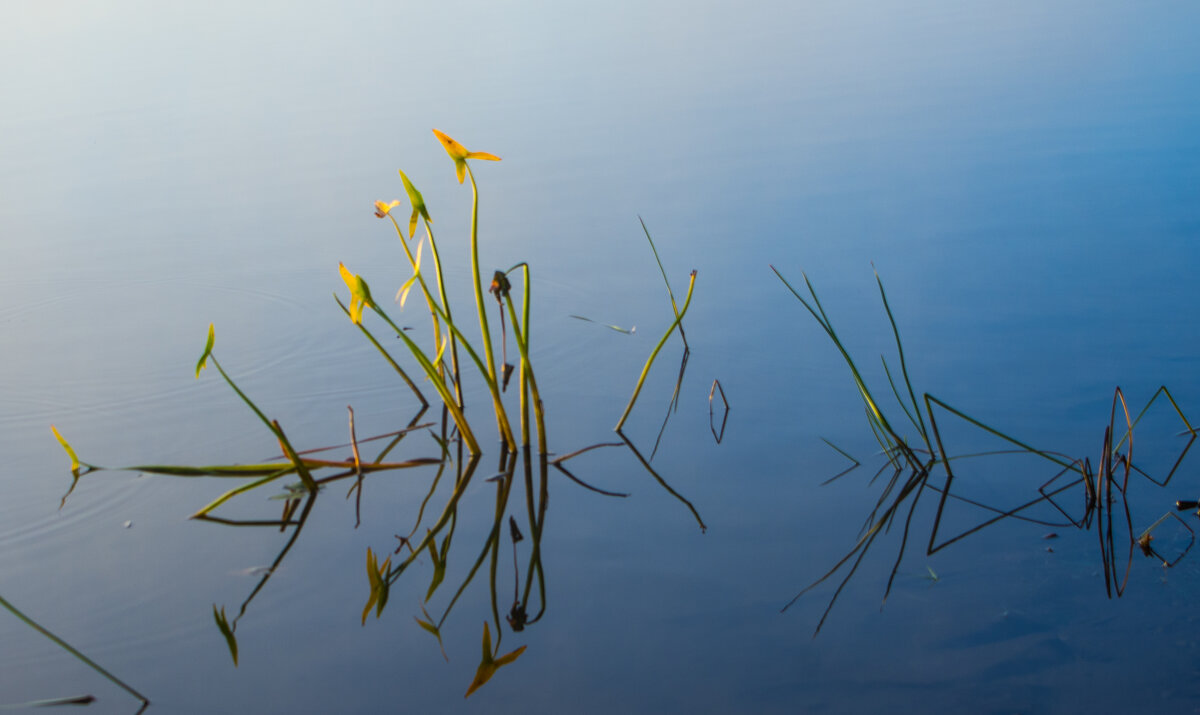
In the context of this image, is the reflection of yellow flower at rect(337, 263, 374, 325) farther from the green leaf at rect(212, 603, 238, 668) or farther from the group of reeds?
the green leaf at rect(212, 603, 238, 668)

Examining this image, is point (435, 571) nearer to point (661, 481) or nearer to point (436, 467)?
point (436, 467)

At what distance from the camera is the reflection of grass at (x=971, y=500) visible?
134cm

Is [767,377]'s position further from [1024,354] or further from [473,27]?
[473,27]

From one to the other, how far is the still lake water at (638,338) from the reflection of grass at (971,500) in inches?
1.0

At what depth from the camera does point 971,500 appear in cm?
→ 148

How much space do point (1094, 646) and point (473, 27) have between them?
197 inches

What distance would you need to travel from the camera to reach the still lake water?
47.1 inches

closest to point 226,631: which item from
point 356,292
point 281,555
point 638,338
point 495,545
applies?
point 281,555

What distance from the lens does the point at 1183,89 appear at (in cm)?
354

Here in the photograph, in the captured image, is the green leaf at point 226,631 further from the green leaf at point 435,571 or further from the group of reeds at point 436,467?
the green leaf at point 435,571

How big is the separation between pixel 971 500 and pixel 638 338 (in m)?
0.81

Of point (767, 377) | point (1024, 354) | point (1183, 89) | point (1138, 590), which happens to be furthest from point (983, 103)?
point (1138, 590)

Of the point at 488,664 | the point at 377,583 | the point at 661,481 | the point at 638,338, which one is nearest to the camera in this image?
the point at 488,664

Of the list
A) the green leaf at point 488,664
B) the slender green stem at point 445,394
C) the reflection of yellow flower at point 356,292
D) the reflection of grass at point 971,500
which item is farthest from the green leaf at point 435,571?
the reflection of grass at point 971,500
